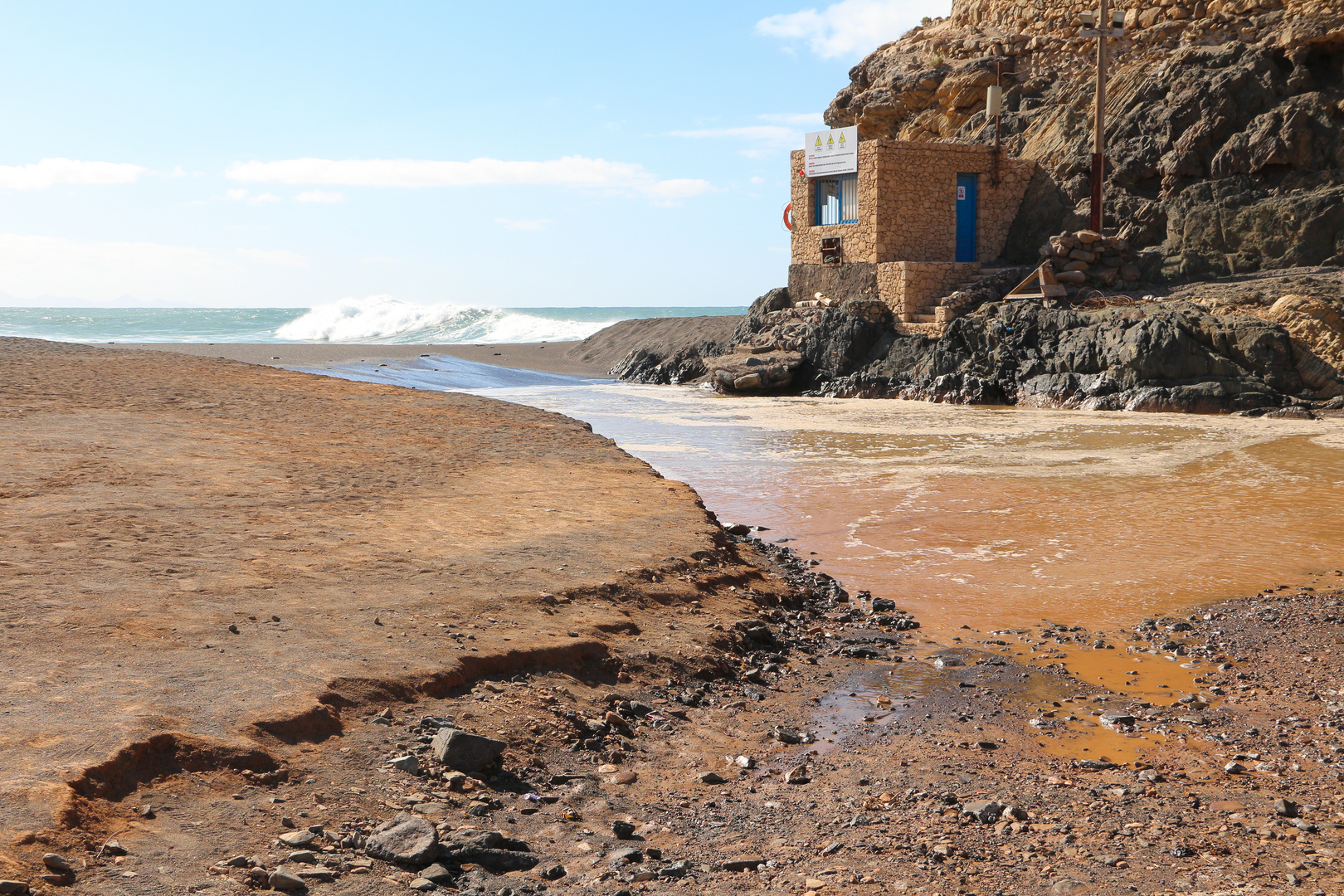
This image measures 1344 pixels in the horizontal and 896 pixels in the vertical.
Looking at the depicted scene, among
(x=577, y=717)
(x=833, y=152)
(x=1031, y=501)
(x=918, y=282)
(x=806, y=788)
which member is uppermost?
(x=833, y=152)

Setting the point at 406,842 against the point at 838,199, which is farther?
the point at 838,199

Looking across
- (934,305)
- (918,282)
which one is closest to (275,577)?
(918,282)

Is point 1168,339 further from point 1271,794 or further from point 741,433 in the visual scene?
point 1271,794

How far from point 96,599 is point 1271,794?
210 inches

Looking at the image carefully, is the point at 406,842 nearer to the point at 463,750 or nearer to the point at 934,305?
the point at 463,750

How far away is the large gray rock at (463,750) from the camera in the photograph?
155 inches

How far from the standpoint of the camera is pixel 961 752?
178 inches

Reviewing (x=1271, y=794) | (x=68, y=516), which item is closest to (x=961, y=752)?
(x=1271, y=794)

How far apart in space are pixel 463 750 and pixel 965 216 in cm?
2683

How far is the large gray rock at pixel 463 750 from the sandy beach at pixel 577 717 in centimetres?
2

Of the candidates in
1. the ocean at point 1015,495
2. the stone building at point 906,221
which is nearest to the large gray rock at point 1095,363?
the ocean at point 1015,495

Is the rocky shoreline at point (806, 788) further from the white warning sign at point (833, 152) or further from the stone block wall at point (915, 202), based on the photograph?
the white warning sign at point (833, 152)

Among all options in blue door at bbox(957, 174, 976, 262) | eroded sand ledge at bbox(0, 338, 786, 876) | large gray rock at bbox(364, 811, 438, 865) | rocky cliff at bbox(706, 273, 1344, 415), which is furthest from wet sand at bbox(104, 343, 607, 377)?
large gray rock at bbox(364, 811, 438, 865)

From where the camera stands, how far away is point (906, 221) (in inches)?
1067
